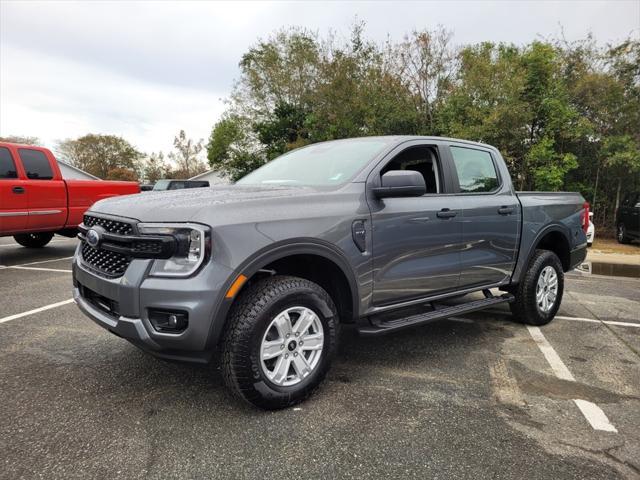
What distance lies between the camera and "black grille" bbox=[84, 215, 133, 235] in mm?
2592

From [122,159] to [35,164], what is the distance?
59.1 meters

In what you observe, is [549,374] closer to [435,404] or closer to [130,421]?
[435,404]

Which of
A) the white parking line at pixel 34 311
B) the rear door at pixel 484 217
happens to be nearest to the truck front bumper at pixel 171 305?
the rear door at pixel 484 217

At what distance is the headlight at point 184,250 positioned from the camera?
2.41 meters

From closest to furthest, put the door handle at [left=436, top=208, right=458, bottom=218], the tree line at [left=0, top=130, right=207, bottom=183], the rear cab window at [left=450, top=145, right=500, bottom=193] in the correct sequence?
the door handle at [left=436, top=208, right=458, bottom=218] → the rear cab window at [left=450, top=145, right=500, bottom=193] → the tree line at [left=0, top=130, right=207, bottom=183]

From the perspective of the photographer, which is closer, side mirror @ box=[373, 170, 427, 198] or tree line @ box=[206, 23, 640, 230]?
side mirror @ box=[373, 170, 427, 198]

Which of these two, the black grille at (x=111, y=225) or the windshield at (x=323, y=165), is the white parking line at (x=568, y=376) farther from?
the black grille at (x=111, y=225)

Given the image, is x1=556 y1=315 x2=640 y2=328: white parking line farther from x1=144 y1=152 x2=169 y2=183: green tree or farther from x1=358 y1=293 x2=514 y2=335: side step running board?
x1=144 y1=152 x2=169 y2=183: green tree

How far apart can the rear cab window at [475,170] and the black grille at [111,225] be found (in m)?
2.72

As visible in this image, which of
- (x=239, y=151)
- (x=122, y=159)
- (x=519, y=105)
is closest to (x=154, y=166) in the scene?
(x=122, y=159)

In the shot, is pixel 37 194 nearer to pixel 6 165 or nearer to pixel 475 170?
pixel 6 165

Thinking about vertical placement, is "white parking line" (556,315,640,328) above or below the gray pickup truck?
below

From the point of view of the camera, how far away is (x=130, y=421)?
2598 millimetres

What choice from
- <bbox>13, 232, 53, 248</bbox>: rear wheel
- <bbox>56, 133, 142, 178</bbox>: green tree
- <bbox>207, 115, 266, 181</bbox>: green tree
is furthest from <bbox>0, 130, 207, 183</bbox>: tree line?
<bbox>13, 232, 53, 248</bbox>: rear wheel
